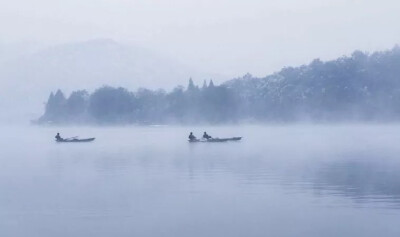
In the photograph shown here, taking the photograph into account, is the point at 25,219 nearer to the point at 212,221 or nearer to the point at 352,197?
the point at 212,221

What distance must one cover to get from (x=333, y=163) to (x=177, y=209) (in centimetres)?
1388

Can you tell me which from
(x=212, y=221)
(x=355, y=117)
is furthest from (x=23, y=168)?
(x=355, y=117)

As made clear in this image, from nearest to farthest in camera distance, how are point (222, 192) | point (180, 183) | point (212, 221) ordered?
point (212, 221) < point (222, 192) < point (180, 183)

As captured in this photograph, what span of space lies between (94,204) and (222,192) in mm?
4050

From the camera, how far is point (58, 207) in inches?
650

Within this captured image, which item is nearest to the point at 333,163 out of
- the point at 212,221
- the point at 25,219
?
the point at 212,221

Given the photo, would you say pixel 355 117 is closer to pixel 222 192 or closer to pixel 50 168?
pixel 50 168

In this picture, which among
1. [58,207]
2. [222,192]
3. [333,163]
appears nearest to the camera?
[58,207]

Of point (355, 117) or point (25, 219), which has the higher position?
point (355, 117)

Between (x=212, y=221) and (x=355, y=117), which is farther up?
(x=355, y=117)

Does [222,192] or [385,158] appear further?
[385,158]

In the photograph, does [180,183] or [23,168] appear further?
[23,168]

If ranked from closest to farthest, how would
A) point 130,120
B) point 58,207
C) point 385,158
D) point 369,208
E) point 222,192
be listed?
point 369,208, point 58,207, point 222,192, point 385,158, point 130,120

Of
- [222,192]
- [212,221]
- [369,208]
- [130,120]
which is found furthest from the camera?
[130,120]
